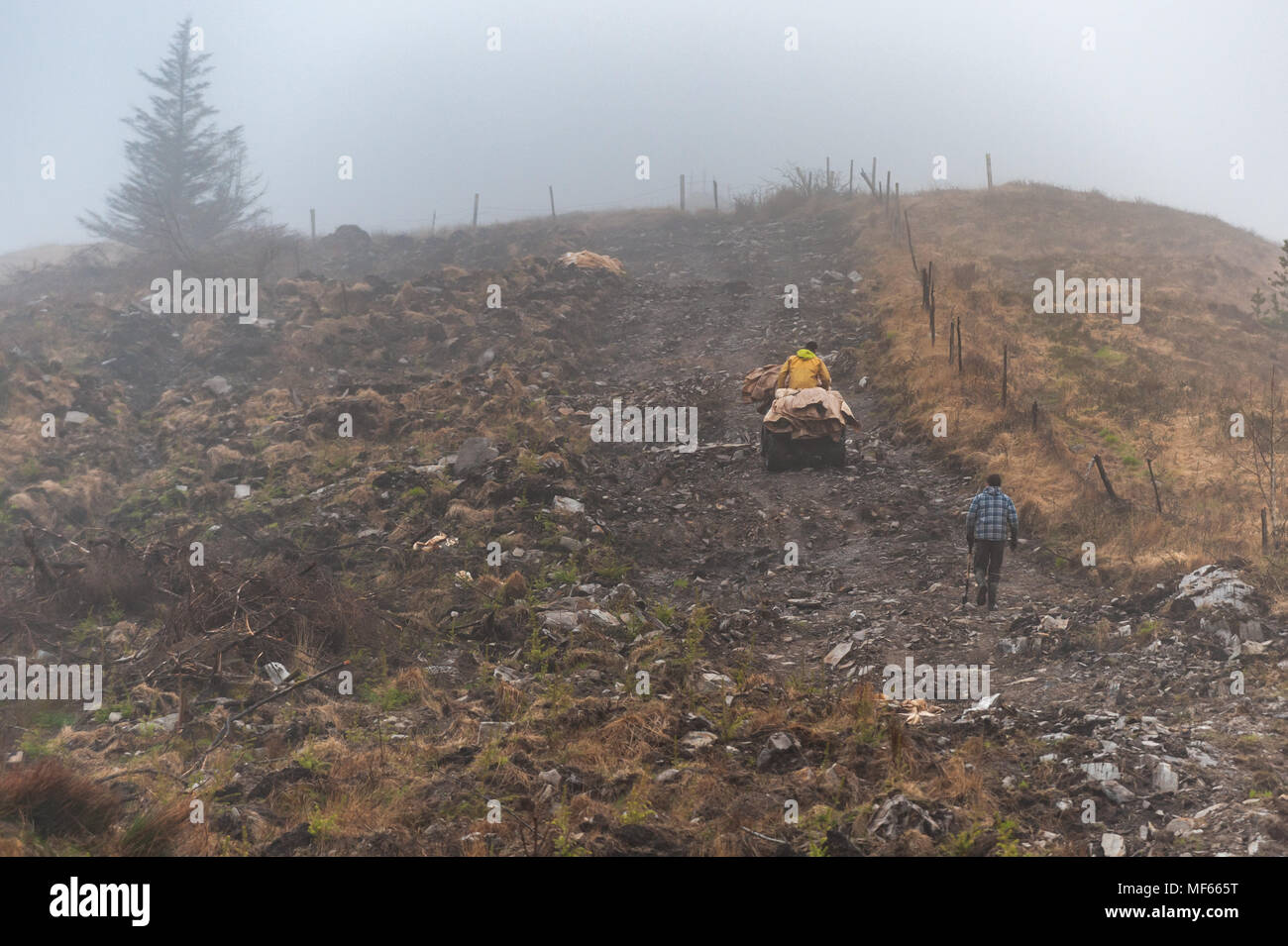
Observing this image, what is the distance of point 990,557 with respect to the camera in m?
8.86

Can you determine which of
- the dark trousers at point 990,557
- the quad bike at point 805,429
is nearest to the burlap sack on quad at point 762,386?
the quad bike at point 805,429

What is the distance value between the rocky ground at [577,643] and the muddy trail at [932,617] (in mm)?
36

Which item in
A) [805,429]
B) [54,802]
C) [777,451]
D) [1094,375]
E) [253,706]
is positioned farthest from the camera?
[1094,375]

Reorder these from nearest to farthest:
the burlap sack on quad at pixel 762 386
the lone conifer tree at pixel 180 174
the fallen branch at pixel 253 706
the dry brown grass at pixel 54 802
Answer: the dry brown grass at pixel 54 802 < the fallen branch at pixel 253 706 < the burlap sack on quad at pixel 762 386 < the lone conifer tree at pixel 180 174

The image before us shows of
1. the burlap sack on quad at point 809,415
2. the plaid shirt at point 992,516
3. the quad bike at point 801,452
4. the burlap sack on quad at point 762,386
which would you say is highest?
the burlap sack on quad at point 762,386

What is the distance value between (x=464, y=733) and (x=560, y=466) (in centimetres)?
580

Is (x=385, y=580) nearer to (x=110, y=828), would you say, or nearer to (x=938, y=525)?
(x=110, y=828)

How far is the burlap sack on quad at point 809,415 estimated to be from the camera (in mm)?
12180

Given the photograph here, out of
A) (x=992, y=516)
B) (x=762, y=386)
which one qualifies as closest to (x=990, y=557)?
(x=992, y=516)

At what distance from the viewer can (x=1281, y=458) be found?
438 inches

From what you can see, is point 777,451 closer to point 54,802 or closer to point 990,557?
point 990,557

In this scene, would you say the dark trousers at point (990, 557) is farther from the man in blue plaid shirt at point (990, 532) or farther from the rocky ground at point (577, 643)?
the rocky ground at point (577, 643)

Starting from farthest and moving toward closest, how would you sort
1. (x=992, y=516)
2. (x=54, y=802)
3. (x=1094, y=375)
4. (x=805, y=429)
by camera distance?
(x=1094, y=375) < (x=805, y=429) < (x=992, y=516) < (x=54, y=802)

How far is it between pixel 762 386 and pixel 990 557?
17.6 ft
